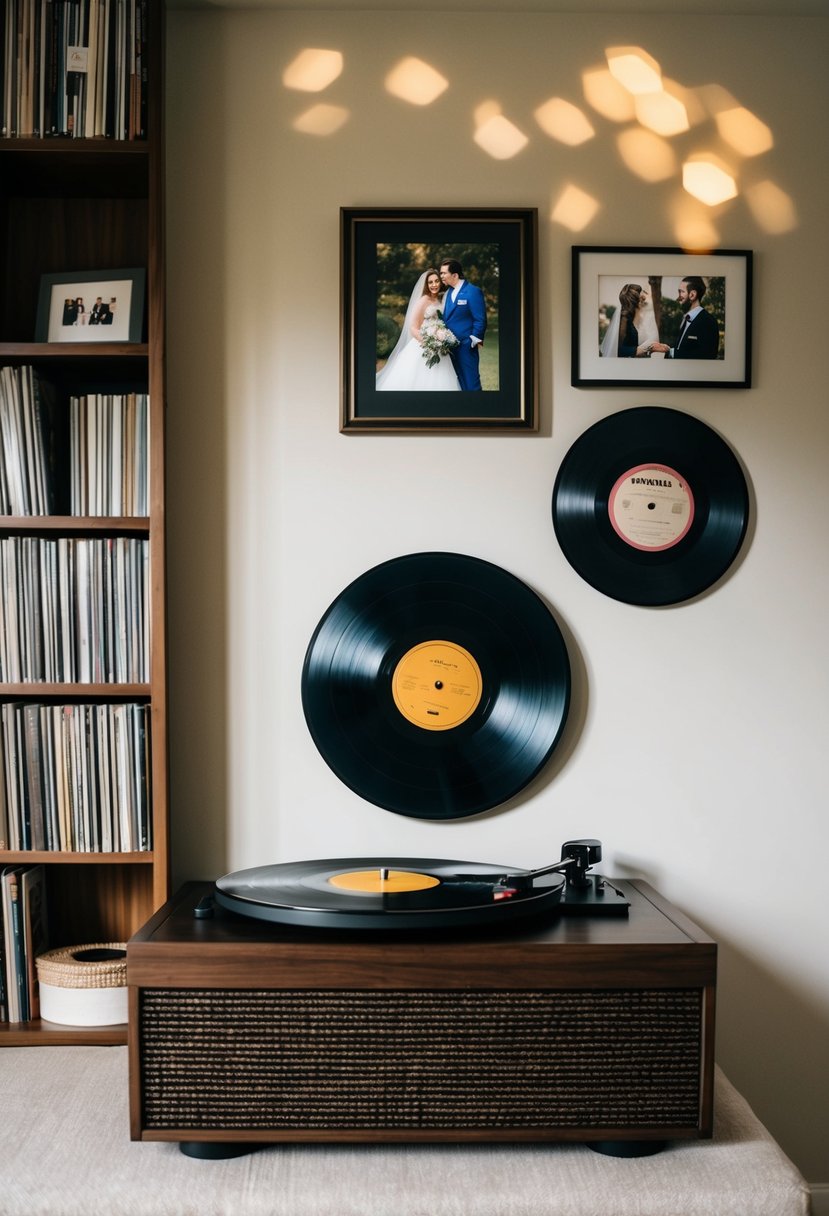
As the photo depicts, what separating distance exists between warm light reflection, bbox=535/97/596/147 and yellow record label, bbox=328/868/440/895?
144cm

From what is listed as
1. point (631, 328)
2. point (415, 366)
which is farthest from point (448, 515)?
point (631, 328)

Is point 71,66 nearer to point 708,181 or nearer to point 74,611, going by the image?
point 74,611

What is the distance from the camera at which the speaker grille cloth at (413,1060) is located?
53.5 inches

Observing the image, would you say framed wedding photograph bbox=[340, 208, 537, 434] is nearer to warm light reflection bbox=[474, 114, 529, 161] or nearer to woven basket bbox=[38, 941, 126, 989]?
warm light reflection bbox=[474, 114, 529, 161]

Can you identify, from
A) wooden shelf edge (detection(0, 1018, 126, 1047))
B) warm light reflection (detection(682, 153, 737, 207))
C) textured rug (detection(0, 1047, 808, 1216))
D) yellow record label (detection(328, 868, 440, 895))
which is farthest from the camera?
warm light reflection (detection(682, 153, 737, 207))

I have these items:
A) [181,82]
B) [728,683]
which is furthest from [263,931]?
[181,82]

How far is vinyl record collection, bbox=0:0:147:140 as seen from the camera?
1787 mm

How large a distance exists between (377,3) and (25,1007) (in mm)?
2014

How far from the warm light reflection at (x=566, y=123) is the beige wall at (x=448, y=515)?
0.02m

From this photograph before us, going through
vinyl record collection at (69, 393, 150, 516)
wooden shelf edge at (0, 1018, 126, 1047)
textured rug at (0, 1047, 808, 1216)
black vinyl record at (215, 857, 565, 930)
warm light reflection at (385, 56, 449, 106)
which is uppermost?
warm light reflection at (385, 56, 449, 106)

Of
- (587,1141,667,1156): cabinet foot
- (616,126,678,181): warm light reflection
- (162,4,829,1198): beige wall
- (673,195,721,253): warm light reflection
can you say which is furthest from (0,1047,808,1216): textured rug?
(616,126,678,181): warm light reflection

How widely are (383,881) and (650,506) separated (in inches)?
36.0

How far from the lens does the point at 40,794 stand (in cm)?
180

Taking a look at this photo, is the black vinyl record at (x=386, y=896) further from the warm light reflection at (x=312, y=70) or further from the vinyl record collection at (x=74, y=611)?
the warm light reflection at (x=312, y=70)
